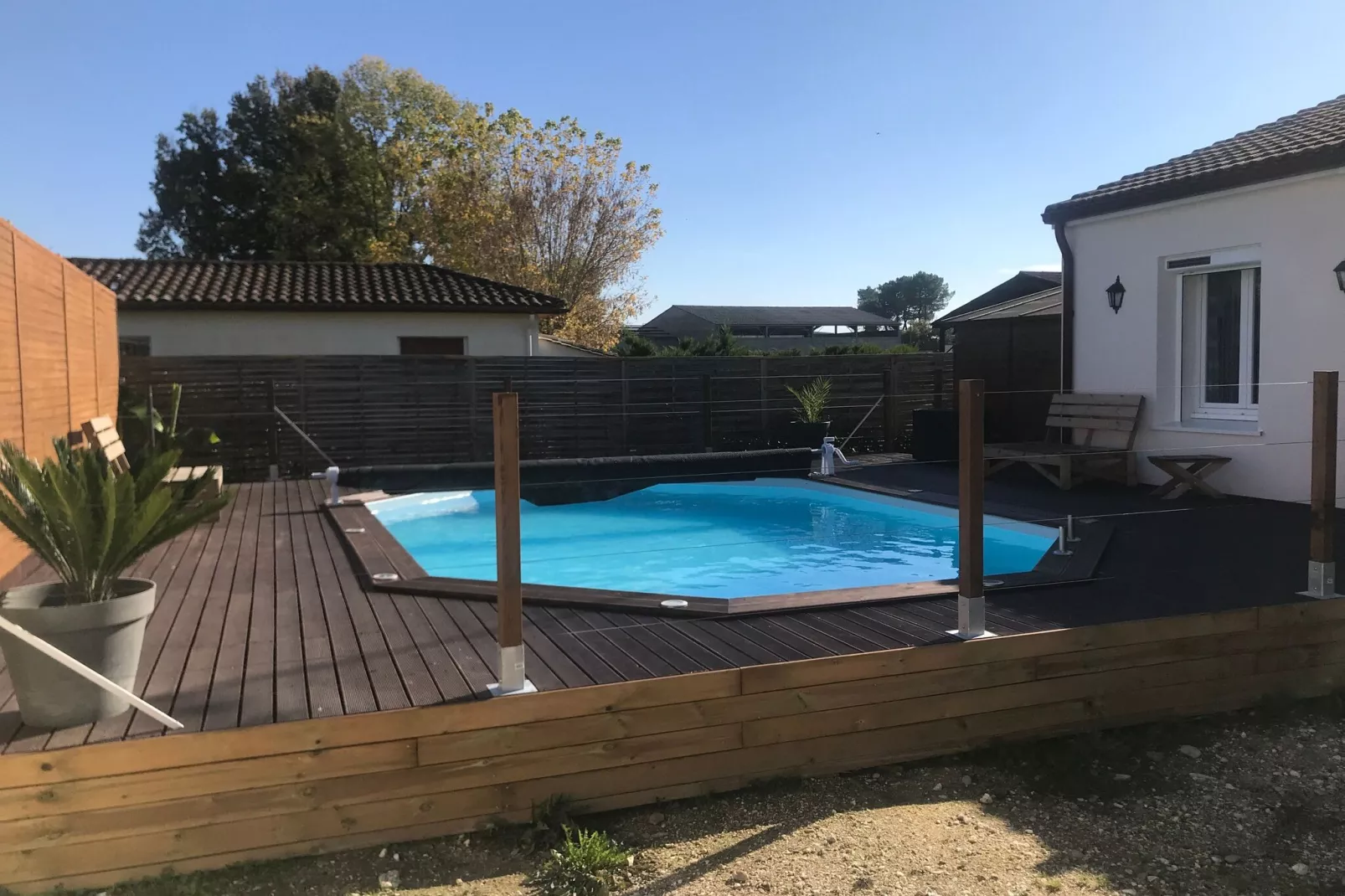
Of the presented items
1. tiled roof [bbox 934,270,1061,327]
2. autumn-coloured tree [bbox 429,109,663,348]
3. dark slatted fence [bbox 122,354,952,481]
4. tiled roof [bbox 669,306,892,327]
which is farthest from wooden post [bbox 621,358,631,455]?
tiled roof [bbox 669,306,892,327]

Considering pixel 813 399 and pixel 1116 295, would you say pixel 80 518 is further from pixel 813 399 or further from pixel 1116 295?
pixel 813 399

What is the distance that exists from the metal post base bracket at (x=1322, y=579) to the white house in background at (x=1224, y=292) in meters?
2.31

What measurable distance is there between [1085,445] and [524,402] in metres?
6.87

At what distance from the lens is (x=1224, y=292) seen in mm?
7738

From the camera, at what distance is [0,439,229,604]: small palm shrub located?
2859 millimetres

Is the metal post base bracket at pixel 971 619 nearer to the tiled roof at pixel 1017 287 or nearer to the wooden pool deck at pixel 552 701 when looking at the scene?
the wooden pool deck at pixel 552 701

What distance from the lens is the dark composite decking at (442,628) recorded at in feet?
10.2

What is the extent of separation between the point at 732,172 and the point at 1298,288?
1398 cm

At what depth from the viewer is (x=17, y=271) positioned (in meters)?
5.32

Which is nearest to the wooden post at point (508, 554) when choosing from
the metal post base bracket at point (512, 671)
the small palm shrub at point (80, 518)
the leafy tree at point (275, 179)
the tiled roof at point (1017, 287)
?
the metal post base bracket at point (512, 671)

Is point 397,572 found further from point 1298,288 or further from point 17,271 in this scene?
point 1298,288

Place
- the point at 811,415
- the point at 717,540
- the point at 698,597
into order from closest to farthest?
the point at 698,597, the point at 717,540, the point at 811,415

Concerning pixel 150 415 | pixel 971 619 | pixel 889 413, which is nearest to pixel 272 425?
pixel 150 415

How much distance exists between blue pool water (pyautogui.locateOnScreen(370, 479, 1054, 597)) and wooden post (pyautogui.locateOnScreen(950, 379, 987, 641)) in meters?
1.94
